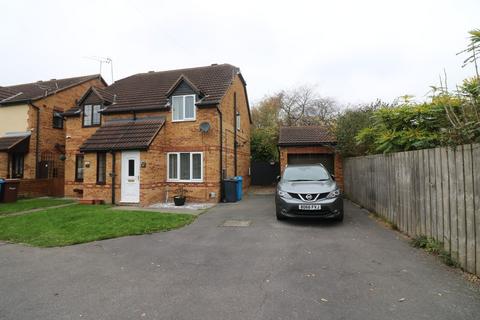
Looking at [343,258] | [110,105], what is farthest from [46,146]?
[343,258]

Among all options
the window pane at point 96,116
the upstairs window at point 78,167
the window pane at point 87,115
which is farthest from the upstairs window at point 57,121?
the window pane at point 96,116

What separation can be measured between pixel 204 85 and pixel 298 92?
74.7ft

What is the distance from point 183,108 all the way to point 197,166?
3.03m

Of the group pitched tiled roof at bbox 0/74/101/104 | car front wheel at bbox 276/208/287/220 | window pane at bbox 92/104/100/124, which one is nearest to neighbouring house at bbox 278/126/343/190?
car front wheel at bbox 276/208/287/220

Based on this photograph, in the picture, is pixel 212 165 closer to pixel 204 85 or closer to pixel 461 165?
pixel 204 85

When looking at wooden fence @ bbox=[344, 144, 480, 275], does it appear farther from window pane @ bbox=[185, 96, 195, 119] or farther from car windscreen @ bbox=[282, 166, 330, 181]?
window pane @ bbox=[185, 96, 195, 119]

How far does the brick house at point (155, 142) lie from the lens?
1173cm

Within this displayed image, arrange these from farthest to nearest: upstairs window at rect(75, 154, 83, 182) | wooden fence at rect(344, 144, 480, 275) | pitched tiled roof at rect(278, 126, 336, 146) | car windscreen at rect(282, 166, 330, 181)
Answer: upstairs window at rect(75, 154, 83, 182) < pitched tiled roof at rect(278, 126, 336, 146) < car windscreen at rect(282, 166, 330, 181) < wooden fence at rect(344, 144, 480, 275)

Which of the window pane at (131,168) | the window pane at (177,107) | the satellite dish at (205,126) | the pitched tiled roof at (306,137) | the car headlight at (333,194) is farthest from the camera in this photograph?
the pitched tiled roof at (306,137)

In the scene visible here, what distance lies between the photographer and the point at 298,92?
3394 centimetres

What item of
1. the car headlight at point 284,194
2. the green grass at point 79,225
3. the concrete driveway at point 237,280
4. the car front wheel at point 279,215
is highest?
the car headlight at point 284,194

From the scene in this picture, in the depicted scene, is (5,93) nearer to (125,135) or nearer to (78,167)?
(78,167)

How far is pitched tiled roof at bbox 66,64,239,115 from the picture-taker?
13109 mm

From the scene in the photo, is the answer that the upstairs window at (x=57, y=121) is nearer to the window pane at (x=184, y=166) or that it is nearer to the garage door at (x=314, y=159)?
the window pane at (x=184, y=166)
